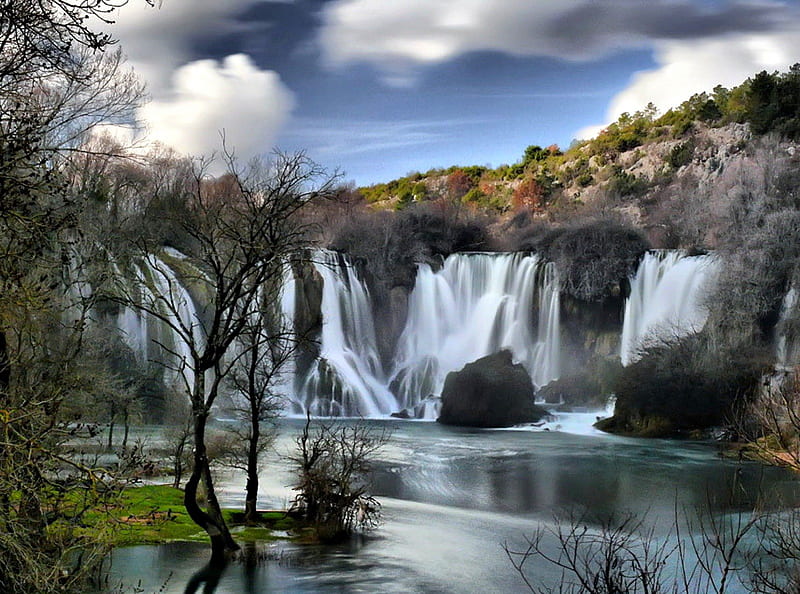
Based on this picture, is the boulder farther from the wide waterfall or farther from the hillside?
the hillside

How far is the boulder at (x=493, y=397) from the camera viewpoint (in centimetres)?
Result: 4391

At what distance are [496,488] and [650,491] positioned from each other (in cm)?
457

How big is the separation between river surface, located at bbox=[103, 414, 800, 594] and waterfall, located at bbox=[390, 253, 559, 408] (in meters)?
9.81

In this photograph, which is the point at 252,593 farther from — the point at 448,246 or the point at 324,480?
the point at 448,246

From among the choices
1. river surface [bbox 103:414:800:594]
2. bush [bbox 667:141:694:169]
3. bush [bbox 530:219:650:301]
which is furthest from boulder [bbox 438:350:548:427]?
bush [bbox 667:141:694:169]

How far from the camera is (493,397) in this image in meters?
44.3

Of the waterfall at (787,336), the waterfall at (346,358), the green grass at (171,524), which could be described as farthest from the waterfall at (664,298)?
the green grass at (171,524)

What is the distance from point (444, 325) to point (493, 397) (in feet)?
39.5

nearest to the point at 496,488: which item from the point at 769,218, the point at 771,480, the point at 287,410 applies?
the point at 771,480

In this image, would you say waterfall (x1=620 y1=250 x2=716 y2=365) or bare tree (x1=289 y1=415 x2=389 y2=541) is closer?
bare tree (x1=289 y1=415 x2=389 y2=541)

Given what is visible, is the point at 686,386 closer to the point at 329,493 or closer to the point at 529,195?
the point at 329,493

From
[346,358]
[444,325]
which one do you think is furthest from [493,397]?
[444,325]

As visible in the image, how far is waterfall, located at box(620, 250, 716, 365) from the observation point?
1825 inches

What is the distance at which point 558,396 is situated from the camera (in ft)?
159
